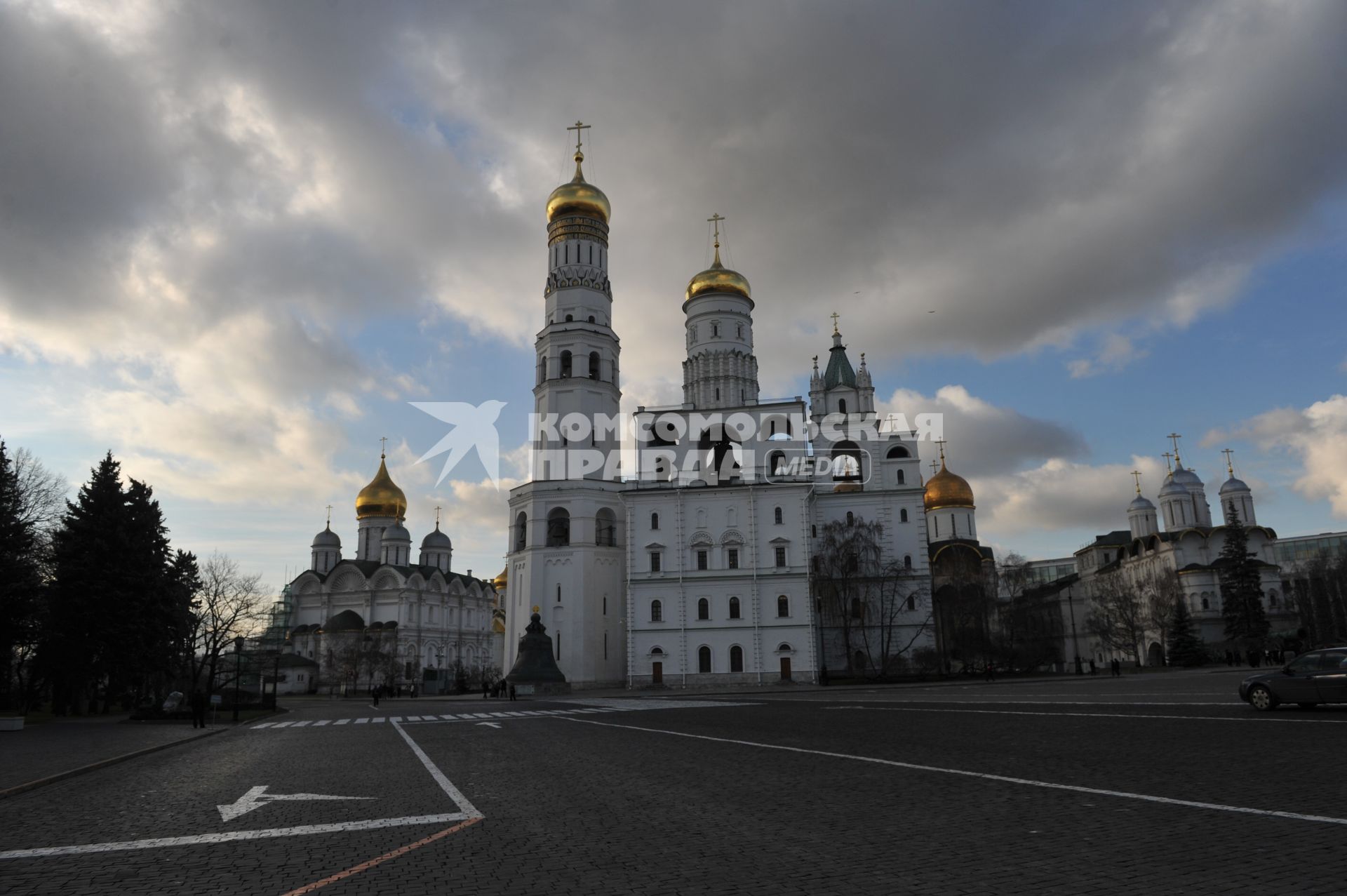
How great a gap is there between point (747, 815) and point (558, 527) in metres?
49.0

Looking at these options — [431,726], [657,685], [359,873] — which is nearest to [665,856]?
[359,873]

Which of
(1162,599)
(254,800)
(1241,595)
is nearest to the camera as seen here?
(254,800)

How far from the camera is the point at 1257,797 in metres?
7.80

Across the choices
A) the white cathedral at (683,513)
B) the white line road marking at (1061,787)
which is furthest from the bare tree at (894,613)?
the white line road marking at (1061,787)

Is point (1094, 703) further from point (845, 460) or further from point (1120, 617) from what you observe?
point (1120, 617)

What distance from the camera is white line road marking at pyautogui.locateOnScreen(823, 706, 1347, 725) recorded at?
14.7 meters

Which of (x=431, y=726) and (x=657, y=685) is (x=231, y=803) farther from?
(x=657, y=685)

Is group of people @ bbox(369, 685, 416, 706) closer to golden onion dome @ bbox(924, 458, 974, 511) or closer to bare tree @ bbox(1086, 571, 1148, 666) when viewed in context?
golden onion dome @ bbox(924, 458, 974, 511)

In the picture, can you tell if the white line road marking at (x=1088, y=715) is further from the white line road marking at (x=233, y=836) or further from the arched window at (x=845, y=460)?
the arched window at (x=845, y=460)

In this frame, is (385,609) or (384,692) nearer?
(384,692)

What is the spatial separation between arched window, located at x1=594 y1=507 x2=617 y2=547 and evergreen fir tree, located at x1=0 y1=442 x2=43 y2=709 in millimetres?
30608

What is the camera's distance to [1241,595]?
59.1 metres

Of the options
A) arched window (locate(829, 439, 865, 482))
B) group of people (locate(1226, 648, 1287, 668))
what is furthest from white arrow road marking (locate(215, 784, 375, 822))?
arched window (locate(829, 439, 865, 482))

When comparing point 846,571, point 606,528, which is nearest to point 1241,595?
point 846,571
